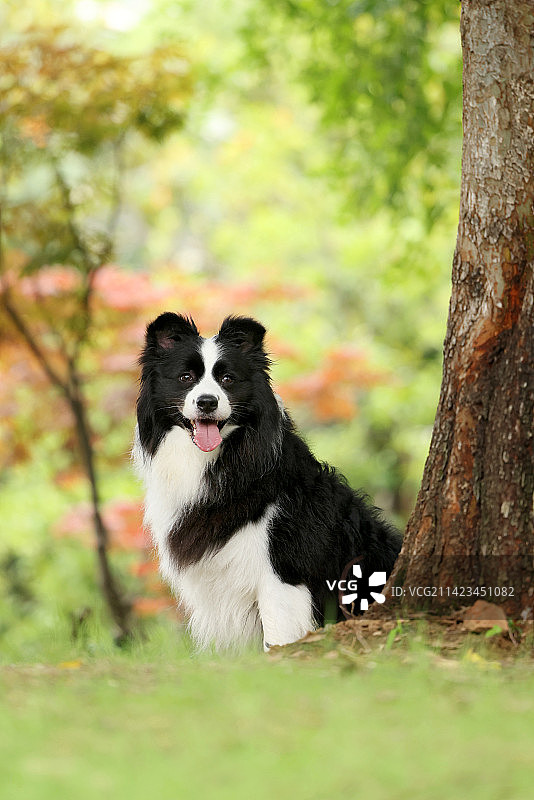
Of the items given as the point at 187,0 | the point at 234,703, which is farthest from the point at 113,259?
the point at 234,703

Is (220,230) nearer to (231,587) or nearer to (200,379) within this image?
(200,379)

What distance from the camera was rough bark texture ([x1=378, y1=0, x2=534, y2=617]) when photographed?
3.61m

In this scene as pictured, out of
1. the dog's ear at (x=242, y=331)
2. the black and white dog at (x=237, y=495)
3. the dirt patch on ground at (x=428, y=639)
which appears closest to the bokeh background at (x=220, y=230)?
the dog's ear at (x=242, y=331)

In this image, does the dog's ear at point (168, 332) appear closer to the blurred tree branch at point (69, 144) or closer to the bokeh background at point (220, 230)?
the bokeh background at point (220, 230)

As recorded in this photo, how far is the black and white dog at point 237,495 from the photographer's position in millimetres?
4328

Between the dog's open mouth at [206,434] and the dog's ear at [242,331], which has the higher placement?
the dog's ear at [242,331]

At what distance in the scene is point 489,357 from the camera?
12.1 feet

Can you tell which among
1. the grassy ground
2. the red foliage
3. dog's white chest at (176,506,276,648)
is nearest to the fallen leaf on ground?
the grassy ground

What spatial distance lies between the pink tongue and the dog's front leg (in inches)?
27.7

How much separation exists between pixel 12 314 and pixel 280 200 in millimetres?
8611

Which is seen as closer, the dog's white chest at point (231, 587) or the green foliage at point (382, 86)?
the dog's white chest at point (231, 587)

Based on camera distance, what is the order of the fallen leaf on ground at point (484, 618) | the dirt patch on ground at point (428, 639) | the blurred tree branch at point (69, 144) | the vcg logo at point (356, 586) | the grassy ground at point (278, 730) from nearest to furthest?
the grassy ground at point (278, 730), the dirt patch on ground at point (428, 639), the fallen leaf on ground at point (484, 618), the vcg logo at point (356, 586), the blurred tree branch at point (69, 144)

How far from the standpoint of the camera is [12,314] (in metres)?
9.10

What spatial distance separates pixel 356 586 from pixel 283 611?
436 millimetres
